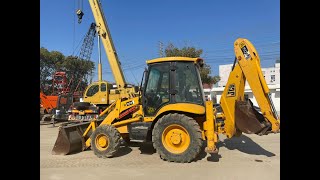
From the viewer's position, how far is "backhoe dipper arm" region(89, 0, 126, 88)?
16312 millimetres

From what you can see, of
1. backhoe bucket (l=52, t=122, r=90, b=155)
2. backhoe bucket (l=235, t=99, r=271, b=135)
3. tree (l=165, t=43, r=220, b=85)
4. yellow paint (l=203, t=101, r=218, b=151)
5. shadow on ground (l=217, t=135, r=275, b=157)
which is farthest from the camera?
tree (l=165, t=43, r=220, b=85)

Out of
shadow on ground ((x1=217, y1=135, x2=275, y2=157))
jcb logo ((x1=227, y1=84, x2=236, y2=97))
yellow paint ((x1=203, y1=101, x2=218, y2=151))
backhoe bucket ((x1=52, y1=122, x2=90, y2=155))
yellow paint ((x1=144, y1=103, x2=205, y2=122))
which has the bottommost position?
shadow on ground ((x1=217, y1=135, x2=275, y2=157))

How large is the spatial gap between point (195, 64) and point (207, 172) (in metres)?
2.62

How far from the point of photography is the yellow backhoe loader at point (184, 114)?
628cm

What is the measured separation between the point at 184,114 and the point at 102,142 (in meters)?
2.25

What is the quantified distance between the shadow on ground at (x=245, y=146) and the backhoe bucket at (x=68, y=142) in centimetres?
398

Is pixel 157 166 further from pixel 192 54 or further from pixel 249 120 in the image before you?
pixel 192 54

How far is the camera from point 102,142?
7.05m

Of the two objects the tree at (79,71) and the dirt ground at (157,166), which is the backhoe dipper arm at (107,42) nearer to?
the dirt ground at (157,166)

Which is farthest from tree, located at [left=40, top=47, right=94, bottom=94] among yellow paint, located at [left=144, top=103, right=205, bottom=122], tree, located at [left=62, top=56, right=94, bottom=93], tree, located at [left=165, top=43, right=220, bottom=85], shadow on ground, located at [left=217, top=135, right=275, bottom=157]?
yellow paint, located at [left=144, top=103, right=205, bottom=122]

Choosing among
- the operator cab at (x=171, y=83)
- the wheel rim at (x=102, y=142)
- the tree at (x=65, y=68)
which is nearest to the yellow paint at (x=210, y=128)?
the operator cab at (x=171, y=83)

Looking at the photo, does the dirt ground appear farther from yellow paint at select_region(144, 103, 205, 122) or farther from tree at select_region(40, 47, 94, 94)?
tree at select_region(40, 47, 94, 94)
